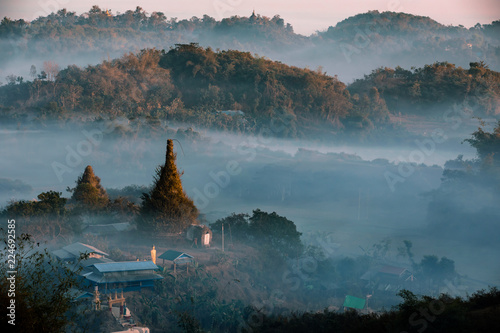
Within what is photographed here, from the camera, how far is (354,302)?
36.4 meters

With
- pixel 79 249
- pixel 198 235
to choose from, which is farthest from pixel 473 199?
pixel 79 249

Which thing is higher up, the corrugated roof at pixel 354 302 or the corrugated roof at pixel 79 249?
the corrugated roof at pixel 79 249

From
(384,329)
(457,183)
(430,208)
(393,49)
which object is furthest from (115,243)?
(393,49)

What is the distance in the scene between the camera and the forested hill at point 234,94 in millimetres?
84062

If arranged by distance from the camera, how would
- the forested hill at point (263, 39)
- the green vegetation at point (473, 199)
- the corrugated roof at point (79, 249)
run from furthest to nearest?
the forested hill at point (263, 39) → the green vegetation at point (473, 199) → the corrugated roof at point (79, 249)

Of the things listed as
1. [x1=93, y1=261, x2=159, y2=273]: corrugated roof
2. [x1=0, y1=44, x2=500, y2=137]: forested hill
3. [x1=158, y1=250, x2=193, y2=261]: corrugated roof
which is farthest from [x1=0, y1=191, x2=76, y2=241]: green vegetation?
[x1=0, y1=44, x2=500, y2=137]: forested hill

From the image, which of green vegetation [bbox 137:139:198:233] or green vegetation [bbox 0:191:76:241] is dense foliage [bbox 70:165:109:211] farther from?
green vegetation [bbox 137:139:198:233]

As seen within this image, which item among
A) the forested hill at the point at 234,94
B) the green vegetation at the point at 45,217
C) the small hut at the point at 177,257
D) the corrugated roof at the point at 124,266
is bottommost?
the small hut at the point at 177,257

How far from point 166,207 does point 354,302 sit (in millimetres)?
11625

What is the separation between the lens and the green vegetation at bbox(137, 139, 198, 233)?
4072 cm

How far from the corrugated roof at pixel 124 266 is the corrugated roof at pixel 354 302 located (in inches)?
388

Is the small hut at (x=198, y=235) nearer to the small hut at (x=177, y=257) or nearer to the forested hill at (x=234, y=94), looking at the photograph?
the small hut at (x=177, y=257)

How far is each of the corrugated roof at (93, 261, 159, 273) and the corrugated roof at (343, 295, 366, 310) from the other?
987cm

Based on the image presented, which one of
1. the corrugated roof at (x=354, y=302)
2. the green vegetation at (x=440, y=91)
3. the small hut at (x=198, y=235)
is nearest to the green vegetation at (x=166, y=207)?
the small hut at (x=198, y=235)
